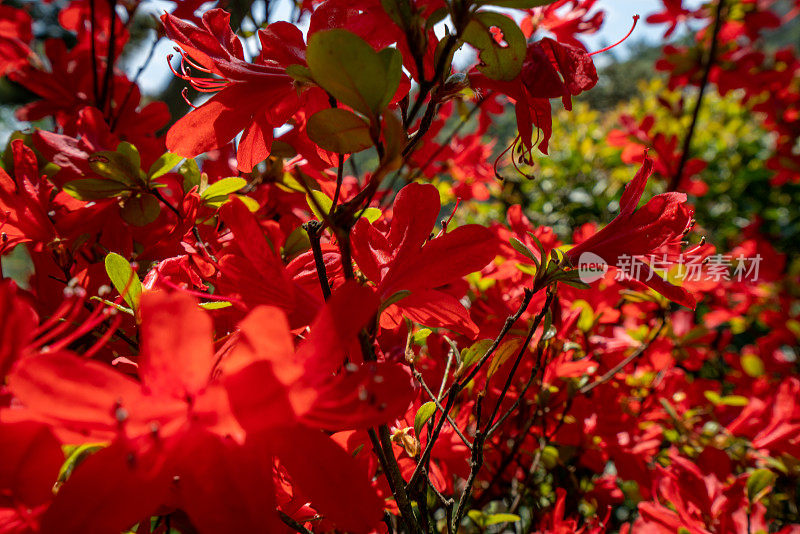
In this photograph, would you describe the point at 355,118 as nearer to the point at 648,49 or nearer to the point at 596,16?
the point at 596,16

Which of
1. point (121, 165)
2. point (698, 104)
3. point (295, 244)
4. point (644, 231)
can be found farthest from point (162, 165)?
point (698, 104)

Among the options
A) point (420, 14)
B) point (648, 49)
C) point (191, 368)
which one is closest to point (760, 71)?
point (420, 14)

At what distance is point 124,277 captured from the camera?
0.55 metres

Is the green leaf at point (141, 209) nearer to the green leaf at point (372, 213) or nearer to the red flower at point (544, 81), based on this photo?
the green leaf at point (372, 213)

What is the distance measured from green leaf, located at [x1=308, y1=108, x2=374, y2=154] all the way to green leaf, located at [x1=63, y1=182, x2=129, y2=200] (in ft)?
1.48

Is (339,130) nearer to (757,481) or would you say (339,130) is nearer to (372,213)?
(372,213)

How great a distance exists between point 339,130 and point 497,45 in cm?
18

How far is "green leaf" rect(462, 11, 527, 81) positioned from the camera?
1.59 feet

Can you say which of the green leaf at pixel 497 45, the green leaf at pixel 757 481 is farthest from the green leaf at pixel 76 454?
the green leaf at pixel 757 481

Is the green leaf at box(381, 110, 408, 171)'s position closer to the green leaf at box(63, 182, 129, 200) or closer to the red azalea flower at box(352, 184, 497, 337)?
the red azalea flower at box(352, 184, 497, 337)

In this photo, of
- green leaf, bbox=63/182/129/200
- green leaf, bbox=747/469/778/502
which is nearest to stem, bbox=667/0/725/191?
green leaf, bbox=747/469/778/502

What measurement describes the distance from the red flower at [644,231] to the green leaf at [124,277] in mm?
509

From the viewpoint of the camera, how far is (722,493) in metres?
1.12

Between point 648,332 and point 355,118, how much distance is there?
1190 millimetres
